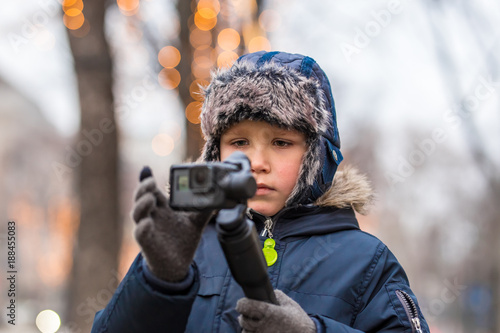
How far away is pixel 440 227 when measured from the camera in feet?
63.8

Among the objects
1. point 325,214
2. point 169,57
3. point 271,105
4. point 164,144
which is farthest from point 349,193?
point 164,144

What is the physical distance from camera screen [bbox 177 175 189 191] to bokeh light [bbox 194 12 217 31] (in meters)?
5.11

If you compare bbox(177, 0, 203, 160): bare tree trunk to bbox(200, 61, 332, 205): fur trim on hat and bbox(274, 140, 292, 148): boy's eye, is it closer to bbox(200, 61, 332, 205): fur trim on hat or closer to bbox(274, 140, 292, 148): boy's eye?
bbox(200, 61, 332, 205): fur trim on hat

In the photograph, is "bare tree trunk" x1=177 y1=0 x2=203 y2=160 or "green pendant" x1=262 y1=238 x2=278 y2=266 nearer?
"green pendant" x1=262 y1=238 x2=278 y2=266

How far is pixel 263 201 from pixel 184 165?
67 cm

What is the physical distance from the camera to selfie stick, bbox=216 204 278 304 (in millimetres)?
1332

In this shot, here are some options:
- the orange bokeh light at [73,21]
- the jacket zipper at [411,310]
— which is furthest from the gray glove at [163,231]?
the orange bokeh light at [73,21]

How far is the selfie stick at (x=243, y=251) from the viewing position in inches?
52.4

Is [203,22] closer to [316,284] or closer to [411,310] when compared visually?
[316,284]

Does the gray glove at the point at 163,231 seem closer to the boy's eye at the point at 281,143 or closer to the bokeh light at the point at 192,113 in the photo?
the boy's eye at the point at 281,143

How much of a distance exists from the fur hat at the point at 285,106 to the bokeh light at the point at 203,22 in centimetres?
416

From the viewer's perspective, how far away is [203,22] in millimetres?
6195

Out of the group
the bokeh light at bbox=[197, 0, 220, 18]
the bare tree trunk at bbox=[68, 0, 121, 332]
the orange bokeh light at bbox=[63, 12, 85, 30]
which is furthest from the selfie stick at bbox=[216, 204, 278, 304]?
the bokeh light at bbox=[197, 0, 220, 18]

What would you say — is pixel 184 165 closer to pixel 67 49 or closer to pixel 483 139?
pixel 67 49
